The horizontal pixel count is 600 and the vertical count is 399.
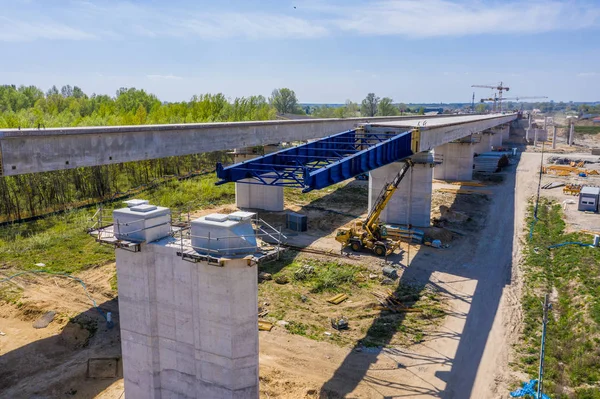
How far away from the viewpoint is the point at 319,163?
2459cm

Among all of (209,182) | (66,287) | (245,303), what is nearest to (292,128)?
(209,182)

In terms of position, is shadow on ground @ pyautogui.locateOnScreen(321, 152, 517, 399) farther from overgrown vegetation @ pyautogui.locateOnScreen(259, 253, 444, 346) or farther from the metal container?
the metal container

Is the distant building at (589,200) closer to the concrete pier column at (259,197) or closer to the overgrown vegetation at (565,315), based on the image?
the overgrown vegetation at (565,315)

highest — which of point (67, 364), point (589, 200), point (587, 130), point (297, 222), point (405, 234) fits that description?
point (587, 130)

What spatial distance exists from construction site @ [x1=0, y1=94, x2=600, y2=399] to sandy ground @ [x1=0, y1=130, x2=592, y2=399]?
7 centimetres

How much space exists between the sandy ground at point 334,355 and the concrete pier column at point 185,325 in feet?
6.09

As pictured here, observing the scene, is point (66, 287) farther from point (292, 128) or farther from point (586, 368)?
point (586, 368)

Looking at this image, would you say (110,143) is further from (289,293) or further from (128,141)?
(289,293)

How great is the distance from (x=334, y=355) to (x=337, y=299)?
4.87 meters

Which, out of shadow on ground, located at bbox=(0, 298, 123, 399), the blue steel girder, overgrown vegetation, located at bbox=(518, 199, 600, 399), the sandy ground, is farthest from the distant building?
shadow on ground, located at bbox=(0, 298, 123, 399)

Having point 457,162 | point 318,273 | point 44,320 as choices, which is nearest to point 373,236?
point 318,273

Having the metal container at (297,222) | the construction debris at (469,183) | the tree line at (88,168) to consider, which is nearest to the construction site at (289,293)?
the metal container at (297,222)

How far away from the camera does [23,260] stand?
27594 millimetres

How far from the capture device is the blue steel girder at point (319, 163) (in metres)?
19.7
